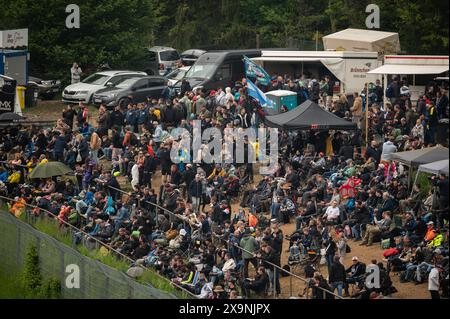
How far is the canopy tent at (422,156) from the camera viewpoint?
27672mm

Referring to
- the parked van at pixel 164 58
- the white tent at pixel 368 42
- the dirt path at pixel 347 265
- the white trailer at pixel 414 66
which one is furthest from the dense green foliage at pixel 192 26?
the dirt path at pixel 347 265

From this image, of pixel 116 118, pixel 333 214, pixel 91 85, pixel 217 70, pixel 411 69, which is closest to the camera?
pixel 333 214

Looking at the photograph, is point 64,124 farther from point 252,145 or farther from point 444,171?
point 444,171

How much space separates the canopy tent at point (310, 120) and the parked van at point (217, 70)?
27.1 feet

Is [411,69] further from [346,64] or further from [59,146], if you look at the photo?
[59,146]

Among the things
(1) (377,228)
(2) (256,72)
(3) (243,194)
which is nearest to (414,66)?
(2) (256,72)

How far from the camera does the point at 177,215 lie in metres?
28.2

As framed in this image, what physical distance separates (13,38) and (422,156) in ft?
75.1

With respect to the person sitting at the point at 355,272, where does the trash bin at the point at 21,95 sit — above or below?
above

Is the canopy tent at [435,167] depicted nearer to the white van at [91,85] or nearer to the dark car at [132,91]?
the dark car at [132,91]

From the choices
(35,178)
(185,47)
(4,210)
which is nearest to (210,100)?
(35,178)

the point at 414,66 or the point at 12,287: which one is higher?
the point at 414,66

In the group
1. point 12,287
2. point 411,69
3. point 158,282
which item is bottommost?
point 12,287

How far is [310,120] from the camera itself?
1276 inches
